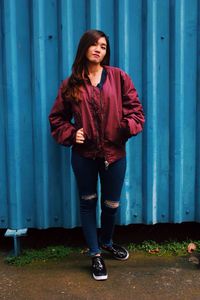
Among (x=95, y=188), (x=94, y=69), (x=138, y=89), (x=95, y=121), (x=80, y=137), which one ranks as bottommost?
Answer: (x=95, y=188)

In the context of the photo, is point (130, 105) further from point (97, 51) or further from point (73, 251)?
point (73, 251)

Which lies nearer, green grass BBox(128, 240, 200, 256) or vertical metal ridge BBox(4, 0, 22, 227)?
vertical metal ridge BBox(4, 0, 22, 227)

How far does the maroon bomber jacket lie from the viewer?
3.71 m

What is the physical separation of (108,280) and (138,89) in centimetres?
159

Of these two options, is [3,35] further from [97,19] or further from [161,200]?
[161,200]

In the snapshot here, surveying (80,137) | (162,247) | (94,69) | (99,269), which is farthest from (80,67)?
(162,247)

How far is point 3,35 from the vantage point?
4.14 meters

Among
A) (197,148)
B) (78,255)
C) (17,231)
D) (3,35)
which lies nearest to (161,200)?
(197,148)

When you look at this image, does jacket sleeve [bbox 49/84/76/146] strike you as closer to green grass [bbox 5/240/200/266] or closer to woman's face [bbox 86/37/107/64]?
woman's face [bbox 86/37/107/64]

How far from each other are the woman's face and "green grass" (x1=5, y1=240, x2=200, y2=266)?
5.66ft

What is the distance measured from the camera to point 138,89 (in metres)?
4.25

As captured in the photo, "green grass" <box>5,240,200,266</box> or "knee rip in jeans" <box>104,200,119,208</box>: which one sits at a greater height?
"knee rip in jeans" <box>104,200,119,208</box>

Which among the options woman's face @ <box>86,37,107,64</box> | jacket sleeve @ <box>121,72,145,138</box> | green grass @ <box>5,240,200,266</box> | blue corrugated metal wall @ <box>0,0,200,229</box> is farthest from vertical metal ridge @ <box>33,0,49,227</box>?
jacket sleeve @ <box>121,72,145,138</box>

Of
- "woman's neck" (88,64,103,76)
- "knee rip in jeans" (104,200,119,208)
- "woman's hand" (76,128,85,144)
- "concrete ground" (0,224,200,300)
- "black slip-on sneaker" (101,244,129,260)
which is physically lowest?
"concrete ground" (0,224,200,300)
